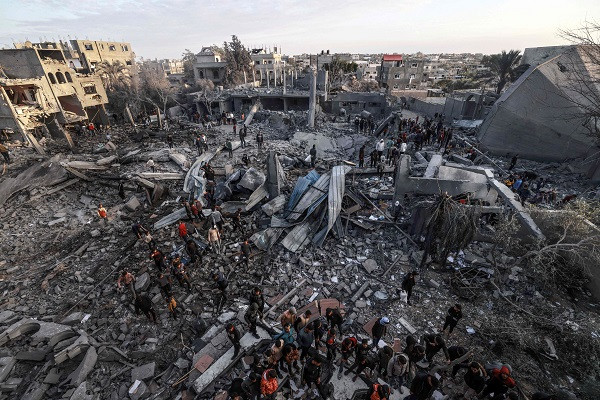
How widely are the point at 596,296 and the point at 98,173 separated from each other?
1925cm

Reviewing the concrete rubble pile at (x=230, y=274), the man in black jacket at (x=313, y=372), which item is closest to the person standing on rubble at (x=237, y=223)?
the concrete rubble pile at (x=230, y=274)

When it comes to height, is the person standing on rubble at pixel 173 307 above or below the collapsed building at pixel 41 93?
below

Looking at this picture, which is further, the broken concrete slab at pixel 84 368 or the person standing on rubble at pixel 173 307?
the person standing on rubble at pixel 173 307

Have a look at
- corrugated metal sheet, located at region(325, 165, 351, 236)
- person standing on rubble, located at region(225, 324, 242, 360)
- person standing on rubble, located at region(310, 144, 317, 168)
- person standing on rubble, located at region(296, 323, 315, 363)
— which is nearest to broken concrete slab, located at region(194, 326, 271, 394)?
person standing on rubble, located at region(225, 324, 242, 360)

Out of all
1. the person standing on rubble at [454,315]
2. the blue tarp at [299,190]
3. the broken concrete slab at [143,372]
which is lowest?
the broken concrete slab at [143,372]

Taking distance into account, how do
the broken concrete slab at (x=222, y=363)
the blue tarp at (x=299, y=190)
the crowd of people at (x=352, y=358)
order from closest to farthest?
the crowd of people at (x=352, y=358), the broken concrete slab at (x=222, y=363), the blue tarp at (x=299, y=190)

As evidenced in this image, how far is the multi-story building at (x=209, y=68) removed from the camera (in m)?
39.0

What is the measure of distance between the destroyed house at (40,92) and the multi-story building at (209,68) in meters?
15.2

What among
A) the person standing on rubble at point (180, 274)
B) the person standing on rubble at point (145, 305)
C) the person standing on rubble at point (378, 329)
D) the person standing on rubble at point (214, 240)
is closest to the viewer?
the person standing on rubble at point (378, 329)

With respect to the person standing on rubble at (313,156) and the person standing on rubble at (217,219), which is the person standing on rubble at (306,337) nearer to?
the person standing on rubble at (217,219)

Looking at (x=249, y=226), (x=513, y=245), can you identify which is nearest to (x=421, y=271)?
(x=513, y=245)

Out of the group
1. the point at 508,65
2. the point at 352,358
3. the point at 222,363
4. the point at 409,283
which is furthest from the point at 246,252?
the point at 508,65

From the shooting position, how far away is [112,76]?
102 ft

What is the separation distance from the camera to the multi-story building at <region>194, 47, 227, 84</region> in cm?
3903
